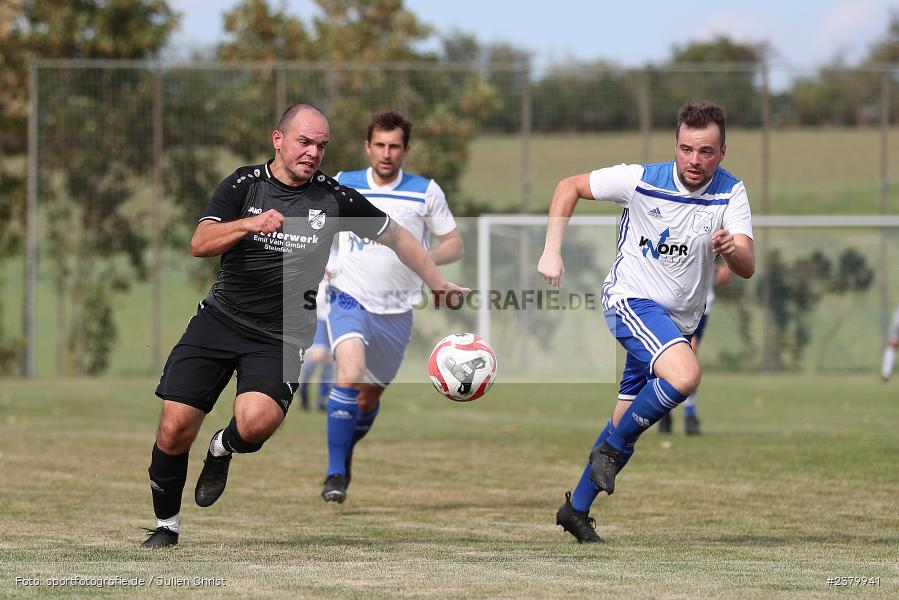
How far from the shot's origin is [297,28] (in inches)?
1103

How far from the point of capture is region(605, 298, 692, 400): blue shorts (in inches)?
281

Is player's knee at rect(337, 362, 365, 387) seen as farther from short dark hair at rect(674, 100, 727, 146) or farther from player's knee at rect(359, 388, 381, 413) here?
short dark hair at rect(674, 100, 727, 146)

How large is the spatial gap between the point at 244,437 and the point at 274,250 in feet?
3.17

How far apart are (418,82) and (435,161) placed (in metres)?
1.59

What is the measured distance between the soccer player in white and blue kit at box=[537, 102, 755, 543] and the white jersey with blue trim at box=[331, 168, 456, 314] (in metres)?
2.21

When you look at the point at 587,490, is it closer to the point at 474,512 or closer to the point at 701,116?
the point at 474,512

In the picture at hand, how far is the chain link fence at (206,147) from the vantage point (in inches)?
908

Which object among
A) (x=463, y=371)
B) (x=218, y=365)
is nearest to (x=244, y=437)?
(x=218, y=365)

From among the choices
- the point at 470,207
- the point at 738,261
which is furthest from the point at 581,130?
the point at 738,261

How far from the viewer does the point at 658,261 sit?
7398 millimetres

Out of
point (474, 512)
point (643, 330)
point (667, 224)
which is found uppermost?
point (667, 224)

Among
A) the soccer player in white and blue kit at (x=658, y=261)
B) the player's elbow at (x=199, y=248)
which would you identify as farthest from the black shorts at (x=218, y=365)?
the soccer player in white and blue kit at (x=658, y=261)

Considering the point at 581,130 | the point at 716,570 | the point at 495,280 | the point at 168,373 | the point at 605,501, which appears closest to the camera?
the point at 716,570

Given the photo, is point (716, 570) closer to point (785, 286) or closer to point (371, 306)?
point (371, 306)
